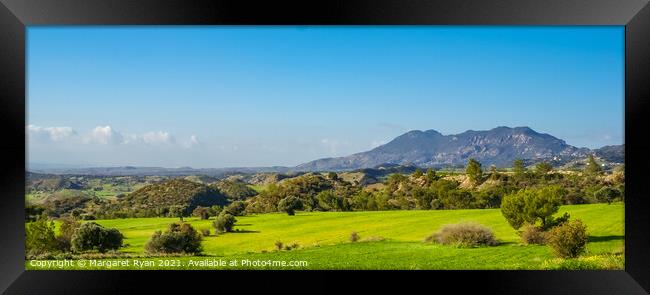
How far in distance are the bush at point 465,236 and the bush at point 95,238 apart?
4.15 meters

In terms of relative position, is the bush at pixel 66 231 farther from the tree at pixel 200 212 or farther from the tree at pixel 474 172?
the tree at pixel 474 172

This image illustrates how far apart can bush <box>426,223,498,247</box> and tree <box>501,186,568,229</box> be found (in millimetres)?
442

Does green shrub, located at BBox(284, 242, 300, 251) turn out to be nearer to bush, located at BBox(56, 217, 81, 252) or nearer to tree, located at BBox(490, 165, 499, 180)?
bush, located at BBox(56, 217, 81, 252)

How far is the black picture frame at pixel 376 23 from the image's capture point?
522 cm

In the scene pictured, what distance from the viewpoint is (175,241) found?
7039 millimetres

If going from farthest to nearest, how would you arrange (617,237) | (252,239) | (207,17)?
(252,239) → (617,237) → (207,17)

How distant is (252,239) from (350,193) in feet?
5.12

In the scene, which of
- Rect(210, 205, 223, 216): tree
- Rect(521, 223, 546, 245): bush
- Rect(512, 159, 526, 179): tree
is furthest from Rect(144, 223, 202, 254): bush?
Rect(512, 159, 526, 179): tree

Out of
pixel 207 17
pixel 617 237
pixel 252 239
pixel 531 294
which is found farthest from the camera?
pixel 252 239

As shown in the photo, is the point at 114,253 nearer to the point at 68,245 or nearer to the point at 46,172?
the point at 68,245

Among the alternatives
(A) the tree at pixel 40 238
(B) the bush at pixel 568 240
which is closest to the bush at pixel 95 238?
(A) the tree at pixel 40 238

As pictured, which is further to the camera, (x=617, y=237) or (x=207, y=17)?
(x=617, y=237)

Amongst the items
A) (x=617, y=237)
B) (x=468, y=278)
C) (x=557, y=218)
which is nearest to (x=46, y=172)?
(x=468, y=278)

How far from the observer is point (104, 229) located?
7062 mm
